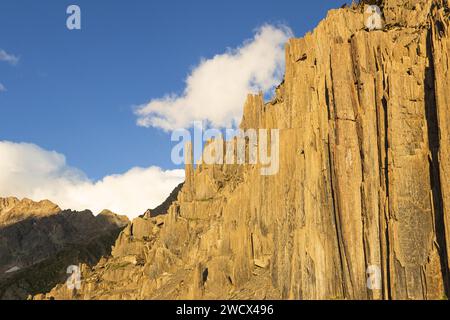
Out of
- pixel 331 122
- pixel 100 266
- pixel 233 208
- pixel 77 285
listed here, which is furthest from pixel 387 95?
pixel 100 266

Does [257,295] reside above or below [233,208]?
below

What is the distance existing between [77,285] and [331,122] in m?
96.8

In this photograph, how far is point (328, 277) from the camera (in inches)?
3228

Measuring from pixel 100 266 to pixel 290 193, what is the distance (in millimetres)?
103624

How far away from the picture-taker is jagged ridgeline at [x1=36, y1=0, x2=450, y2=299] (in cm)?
7500

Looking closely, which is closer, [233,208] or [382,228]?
[382,228]

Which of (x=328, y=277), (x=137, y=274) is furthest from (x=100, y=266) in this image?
(x=328, y=277)

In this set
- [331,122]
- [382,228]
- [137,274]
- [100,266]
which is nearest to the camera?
[382,228]

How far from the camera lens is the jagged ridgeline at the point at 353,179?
246 feet

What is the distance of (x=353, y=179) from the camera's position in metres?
83.4

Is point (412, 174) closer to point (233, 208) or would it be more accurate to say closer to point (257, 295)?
point (257, 295)

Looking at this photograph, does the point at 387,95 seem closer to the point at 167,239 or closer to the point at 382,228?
the point at 382,228
